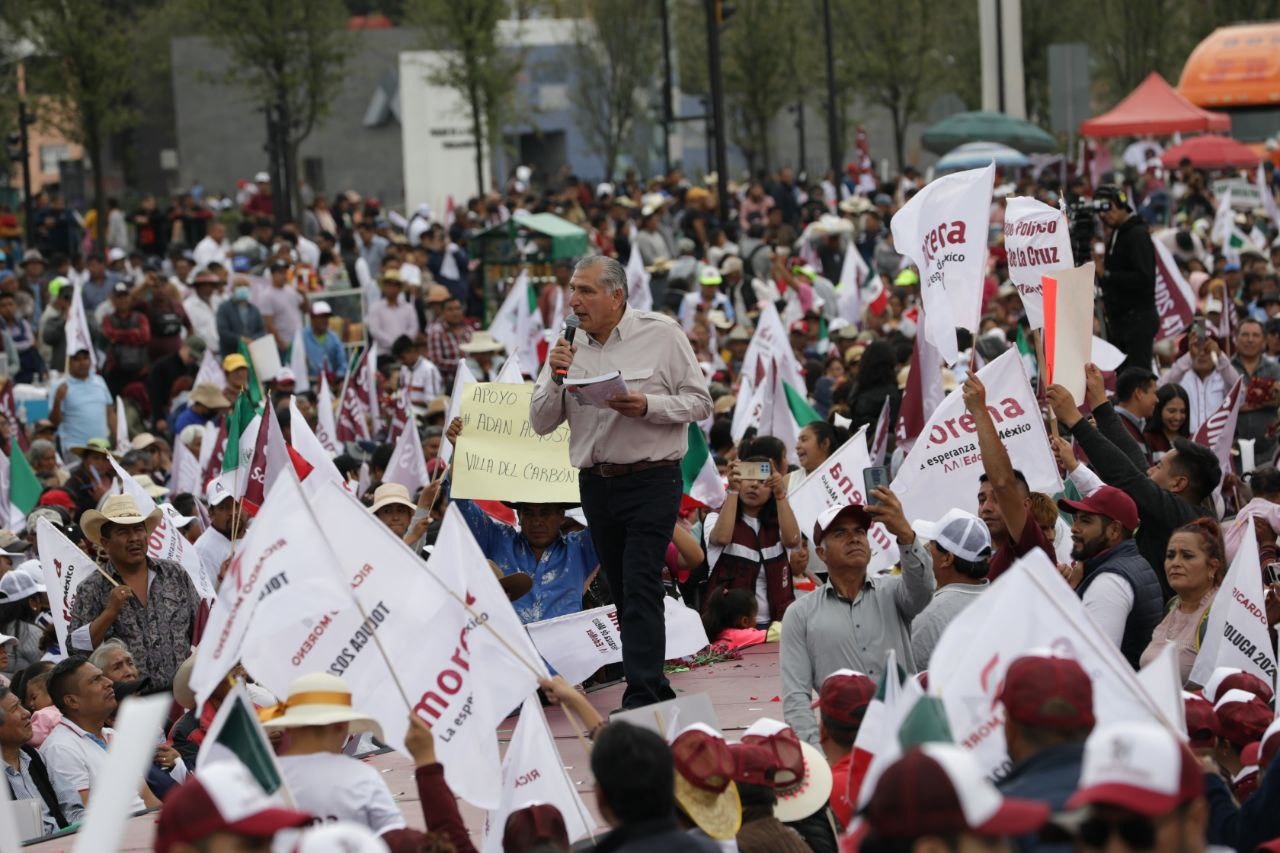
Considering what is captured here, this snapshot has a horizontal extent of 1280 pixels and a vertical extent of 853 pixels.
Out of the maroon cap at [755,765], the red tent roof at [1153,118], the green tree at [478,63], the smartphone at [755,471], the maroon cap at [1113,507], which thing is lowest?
the maroon cap at [755,765]

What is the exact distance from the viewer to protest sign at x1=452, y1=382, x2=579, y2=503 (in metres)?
10.3

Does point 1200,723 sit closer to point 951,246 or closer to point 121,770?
point 121,770

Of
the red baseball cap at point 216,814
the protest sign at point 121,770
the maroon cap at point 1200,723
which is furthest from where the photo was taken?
the maroon cap at point 1200,723

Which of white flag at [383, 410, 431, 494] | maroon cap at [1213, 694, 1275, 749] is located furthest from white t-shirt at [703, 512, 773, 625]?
maroon cap at [1213, 694, 1275, 749]

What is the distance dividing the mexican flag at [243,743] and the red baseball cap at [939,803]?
2204 millimetres

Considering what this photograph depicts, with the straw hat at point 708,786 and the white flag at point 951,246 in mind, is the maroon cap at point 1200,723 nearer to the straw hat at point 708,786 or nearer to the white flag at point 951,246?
the straw hat at point 708,786

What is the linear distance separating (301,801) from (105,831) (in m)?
1.81

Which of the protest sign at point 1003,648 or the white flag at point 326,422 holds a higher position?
the protest sign at point 1003,648

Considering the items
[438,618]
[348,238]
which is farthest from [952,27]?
[438,618]

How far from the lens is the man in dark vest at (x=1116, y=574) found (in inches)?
324

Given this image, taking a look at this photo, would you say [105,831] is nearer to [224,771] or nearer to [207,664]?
[224,771]

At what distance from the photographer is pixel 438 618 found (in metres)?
6.94

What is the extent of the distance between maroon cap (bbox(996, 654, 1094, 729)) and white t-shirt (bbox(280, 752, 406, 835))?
2.07m

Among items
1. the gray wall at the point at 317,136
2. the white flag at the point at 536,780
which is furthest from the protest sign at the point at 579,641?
the gray wall at the point at 317,136
